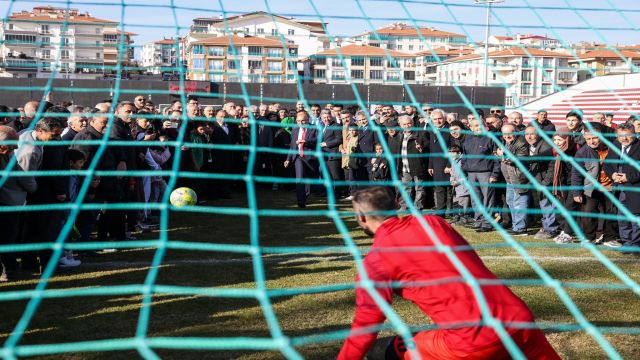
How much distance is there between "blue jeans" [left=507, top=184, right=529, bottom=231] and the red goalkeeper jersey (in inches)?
226

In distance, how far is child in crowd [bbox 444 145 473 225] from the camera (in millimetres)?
8874

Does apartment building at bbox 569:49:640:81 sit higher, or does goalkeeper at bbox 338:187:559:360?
apartment building at bbox 569:49:640:81

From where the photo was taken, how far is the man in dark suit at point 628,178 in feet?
24.1

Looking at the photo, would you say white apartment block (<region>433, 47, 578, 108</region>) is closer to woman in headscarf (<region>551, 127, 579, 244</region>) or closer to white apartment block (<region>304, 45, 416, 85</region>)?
white apartment block (<region>304, 45, 416, 85</region>)

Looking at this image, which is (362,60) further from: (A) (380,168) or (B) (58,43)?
(B) (58,43)

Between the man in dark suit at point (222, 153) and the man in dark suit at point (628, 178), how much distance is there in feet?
20.3

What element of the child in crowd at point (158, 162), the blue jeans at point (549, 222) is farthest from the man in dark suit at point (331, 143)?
the blue jeans at point (549, 222)


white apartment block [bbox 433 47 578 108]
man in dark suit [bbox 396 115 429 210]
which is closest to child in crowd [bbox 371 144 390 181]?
man in dark suit [bbox 396 115 429 210]

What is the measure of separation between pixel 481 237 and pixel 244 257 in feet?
10.4

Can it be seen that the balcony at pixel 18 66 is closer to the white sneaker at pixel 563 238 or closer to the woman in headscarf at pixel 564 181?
the woman in headscarf at pixel 564 181

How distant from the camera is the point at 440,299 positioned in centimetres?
299

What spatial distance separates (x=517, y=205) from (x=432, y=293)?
19.6ft

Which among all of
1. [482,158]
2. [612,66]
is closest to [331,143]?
[482,158]

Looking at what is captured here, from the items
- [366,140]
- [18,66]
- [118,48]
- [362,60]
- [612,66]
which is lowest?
[366,140]
